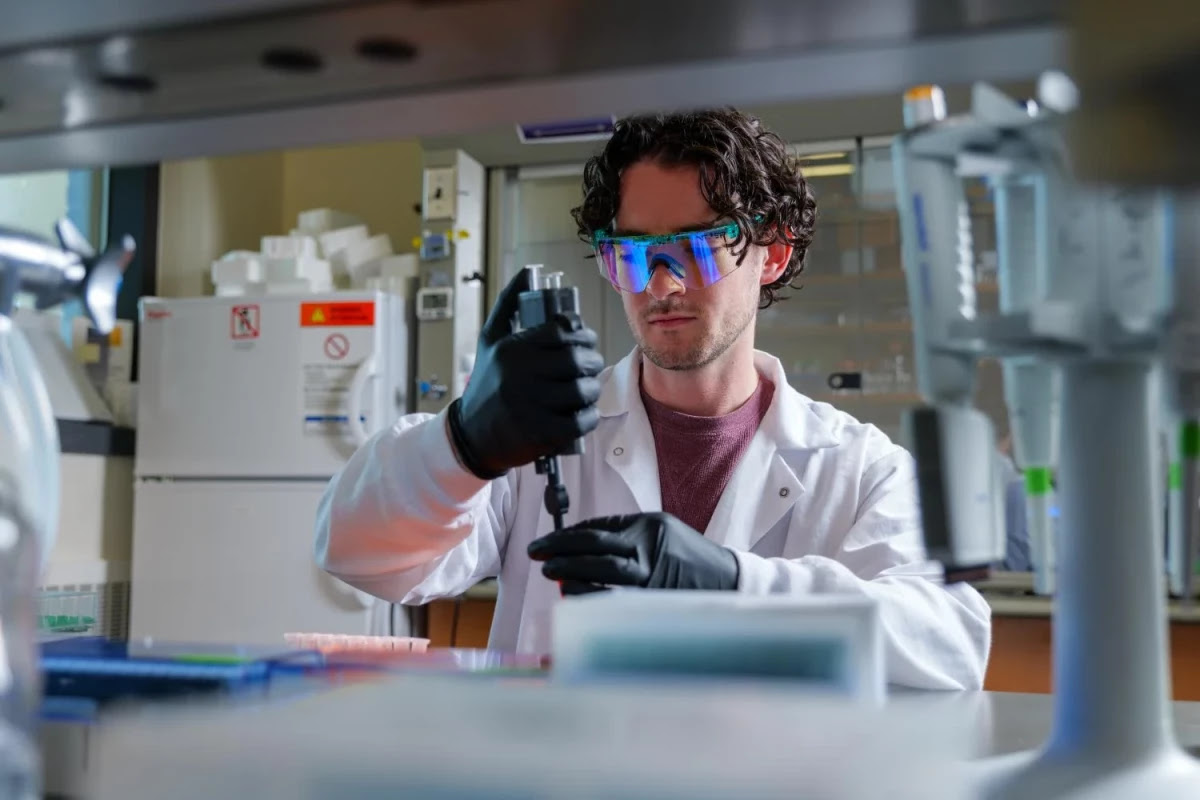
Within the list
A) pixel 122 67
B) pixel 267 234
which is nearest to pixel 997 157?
pixel 122 67

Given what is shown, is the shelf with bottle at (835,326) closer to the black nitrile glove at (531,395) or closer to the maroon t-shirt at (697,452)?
the maroon t-shirt at (697,452)

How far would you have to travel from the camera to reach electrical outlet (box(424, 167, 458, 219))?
4164 mm

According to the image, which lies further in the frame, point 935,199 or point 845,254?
point 845,254

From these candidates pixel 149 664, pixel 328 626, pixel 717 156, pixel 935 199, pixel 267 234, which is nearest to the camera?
pixel 935 199

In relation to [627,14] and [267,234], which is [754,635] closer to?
[627,14]

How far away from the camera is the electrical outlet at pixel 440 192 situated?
416 centimetres

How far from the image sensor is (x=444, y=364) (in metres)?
4.17

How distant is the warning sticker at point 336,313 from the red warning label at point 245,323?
0.66 ft

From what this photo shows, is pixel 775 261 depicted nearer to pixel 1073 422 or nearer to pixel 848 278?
pixel 1073 422

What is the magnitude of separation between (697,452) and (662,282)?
381 mm

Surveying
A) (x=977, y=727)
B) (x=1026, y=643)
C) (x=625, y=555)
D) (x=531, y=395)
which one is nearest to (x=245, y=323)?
(x=1026, y=643)

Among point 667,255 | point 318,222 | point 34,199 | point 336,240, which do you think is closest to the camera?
point 667,255

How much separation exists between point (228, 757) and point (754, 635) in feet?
0.80

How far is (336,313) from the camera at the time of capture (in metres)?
4.05
